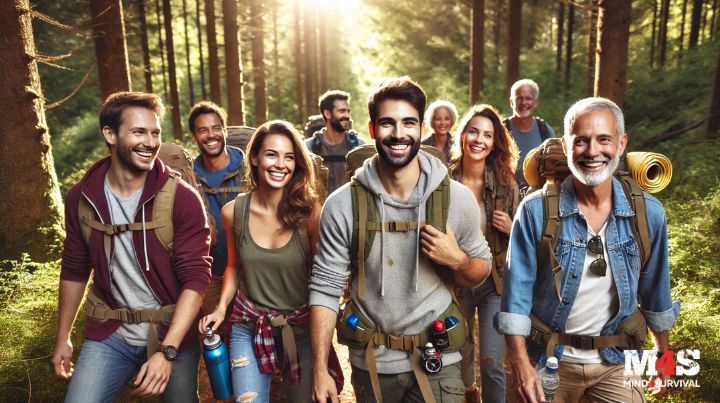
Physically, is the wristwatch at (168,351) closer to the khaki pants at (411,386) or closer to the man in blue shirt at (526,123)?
the khaki pants at (411,386)

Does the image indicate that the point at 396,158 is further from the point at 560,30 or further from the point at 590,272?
the point at 560,30

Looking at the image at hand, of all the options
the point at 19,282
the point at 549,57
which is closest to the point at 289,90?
the point at 549,57

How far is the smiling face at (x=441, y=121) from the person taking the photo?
687cm

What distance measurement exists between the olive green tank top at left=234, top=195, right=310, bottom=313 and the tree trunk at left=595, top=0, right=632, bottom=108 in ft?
23.8

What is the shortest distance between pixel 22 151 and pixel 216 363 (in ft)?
17.4

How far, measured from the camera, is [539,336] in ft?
9.96

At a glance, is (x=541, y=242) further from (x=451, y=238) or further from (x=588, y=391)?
(x=588, y=391)

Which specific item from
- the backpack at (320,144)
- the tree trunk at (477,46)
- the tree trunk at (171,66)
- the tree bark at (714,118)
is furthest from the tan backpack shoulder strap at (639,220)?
the tree trunk at (171,66)

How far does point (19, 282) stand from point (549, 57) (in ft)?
95.7

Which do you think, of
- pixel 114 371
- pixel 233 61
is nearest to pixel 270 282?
pixel 114 371

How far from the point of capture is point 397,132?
287 cm

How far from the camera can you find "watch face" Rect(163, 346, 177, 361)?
3080mm

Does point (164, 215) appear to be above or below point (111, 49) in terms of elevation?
below

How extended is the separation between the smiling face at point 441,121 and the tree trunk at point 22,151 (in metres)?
5.55
